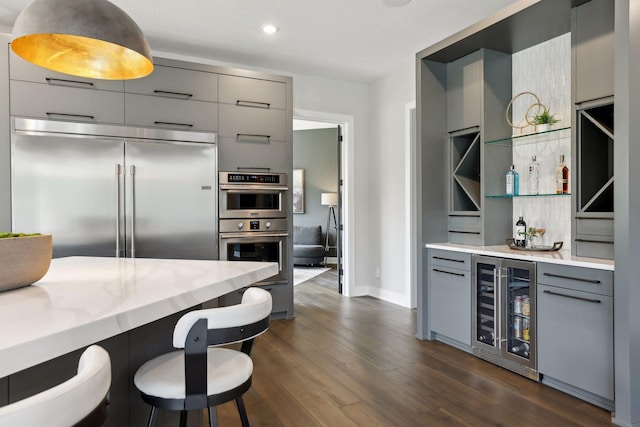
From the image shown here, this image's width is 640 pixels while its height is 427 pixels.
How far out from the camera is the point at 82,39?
6.14ft

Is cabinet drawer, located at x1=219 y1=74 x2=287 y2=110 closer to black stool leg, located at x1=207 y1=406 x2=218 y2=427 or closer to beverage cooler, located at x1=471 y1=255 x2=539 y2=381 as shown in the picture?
beverage cooler, located at x1=471 y1=255 x2=539 y2=381

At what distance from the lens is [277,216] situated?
167 inches

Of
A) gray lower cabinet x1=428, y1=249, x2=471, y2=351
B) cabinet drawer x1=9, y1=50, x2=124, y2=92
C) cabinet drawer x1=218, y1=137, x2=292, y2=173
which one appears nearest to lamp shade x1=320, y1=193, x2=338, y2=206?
cabinet drawer x1=218, y1=137, x2=292, y2=173

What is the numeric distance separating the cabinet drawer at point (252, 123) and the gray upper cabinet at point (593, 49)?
2563 millimetres

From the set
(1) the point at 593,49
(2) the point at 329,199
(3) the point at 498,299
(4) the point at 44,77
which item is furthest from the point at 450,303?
(2) the point at 329,199

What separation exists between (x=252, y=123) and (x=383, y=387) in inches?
106

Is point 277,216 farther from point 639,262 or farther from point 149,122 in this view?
point 639,262

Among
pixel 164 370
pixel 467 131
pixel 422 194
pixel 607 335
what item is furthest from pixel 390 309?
pixel 164 370

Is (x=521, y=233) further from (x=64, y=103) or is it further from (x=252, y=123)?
(x=64, y=103)

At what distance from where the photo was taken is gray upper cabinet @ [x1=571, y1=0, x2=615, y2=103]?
102 inches

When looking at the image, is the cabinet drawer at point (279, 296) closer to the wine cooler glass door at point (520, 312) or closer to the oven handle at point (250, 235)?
the oven handle at point (250, 235)

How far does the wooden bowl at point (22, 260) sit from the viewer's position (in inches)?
54.3

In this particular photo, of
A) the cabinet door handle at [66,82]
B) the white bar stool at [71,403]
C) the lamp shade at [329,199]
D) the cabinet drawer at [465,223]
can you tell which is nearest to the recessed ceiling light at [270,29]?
the cabinet door handle at [66,82]

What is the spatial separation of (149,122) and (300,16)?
5.20 feet
